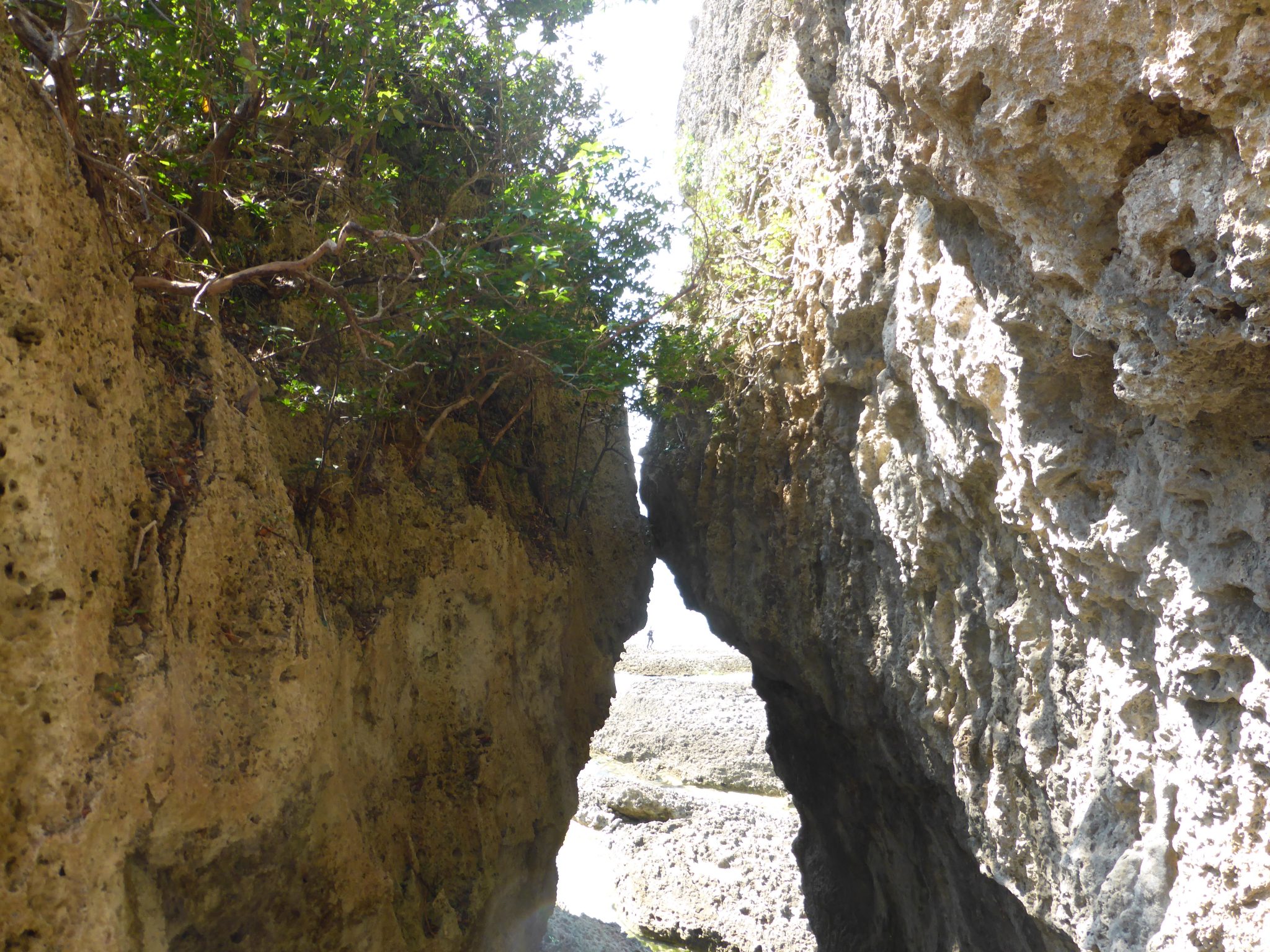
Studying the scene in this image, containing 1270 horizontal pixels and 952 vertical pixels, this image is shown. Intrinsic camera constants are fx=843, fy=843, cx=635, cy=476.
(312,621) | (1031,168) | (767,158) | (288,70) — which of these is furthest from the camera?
(767,158)

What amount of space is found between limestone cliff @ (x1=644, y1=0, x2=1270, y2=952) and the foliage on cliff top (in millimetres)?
1887

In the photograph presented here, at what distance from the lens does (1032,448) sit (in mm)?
4250

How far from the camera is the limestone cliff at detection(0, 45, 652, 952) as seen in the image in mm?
3043

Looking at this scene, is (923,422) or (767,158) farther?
(767,158)

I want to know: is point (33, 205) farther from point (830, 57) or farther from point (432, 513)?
point (830, 57)

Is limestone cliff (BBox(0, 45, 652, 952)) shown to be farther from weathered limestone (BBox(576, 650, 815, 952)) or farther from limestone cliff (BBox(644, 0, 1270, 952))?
Result: weathered limestone (BBox(576, 650, 815, 952))

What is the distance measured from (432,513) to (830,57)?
459 cm

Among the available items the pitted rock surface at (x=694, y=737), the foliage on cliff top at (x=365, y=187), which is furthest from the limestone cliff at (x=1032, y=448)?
the pitted rock surface at (x=694, y=737)

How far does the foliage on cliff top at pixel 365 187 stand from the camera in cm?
471

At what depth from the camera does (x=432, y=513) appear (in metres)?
6.79

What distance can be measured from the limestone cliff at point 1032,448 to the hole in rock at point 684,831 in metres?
3.40

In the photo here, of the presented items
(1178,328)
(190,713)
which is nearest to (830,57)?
(1178,328)

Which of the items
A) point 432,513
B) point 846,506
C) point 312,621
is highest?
point 846,506

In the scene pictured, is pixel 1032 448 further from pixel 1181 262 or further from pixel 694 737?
pixel 694 737
